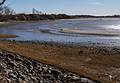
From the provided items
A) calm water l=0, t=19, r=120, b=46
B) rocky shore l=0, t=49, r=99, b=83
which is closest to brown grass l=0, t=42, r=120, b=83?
rocky shore l=0, t=49, r=99, b=83

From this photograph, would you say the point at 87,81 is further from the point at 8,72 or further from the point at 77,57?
the point at 77,57

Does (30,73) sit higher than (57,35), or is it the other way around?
(30,73)

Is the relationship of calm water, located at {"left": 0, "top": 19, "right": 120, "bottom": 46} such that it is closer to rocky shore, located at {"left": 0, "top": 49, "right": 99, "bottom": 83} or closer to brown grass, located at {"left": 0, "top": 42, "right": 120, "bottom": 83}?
brown grass, located at {"left": 0, "top": 42, "right": 120, "bottom": 83}

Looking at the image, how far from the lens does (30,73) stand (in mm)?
14586

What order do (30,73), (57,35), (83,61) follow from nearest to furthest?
(30,73), (83,61), (57,35)

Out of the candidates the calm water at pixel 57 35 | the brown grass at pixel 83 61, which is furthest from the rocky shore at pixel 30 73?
the calm water at pixel 57 35

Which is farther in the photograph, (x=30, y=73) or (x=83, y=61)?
(x=83, y=61)

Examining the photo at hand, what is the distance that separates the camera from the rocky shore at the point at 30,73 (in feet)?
44.5

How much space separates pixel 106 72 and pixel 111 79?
196 cm

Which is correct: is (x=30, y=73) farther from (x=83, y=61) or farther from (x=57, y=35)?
(x=57, y=35)

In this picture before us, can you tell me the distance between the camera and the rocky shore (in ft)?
44.5

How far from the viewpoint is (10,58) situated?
16562 millimetres

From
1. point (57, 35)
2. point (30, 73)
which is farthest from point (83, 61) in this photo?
point (57, 35)

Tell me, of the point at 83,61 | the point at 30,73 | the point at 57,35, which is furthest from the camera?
the point at 57,35
